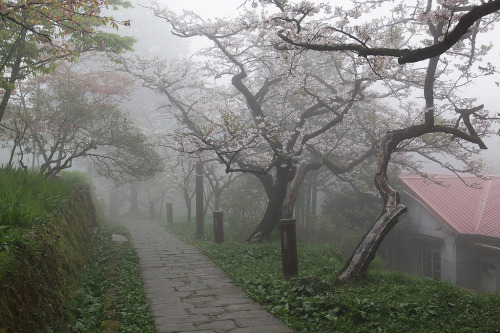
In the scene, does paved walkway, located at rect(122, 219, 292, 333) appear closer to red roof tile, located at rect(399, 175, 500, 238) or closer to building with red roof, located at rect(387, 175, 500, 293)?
building with red roof, located at rect(387, 175, 500, 293)

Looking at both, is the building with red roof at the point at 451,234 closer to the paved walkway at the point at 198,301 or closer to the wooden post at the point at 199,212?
the wooden post at the point at 199,212

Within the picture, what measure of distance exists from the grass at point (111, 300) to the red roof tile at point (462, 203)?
11.0 meters

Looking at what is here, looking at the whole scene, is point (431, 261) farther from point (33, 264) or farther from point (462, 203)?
point (33, 264)

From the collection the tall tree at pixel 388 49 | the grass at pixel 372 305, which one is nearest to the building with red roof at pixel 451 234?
the tall tree at pixel 388 49

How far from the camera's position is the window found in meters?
16.9

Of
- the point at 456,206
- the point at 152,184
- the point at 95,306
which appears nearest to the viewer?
the point at 95,306

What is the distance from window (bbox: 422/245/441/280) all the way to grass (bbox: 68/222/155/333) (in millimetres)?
13020

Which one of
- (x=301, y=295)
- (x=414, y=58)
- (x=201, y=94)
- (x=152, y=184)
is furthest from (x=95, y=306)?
(x=152, y=184)

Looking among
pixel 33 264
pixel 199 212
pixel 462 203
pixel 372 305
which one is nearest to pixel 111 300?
pixel 33 264

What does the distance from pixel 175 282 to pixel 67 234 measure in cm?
215

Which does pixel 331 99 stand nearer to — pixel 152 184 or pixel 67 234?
pixel 67 234

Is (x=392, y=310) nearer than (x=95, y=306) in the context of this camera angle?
Yes

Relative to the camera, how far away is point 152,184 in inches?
1293

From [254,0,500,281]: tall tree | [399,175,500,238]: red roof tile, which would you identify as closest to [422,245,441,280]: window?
[399,175,500,238]: red roof tile
